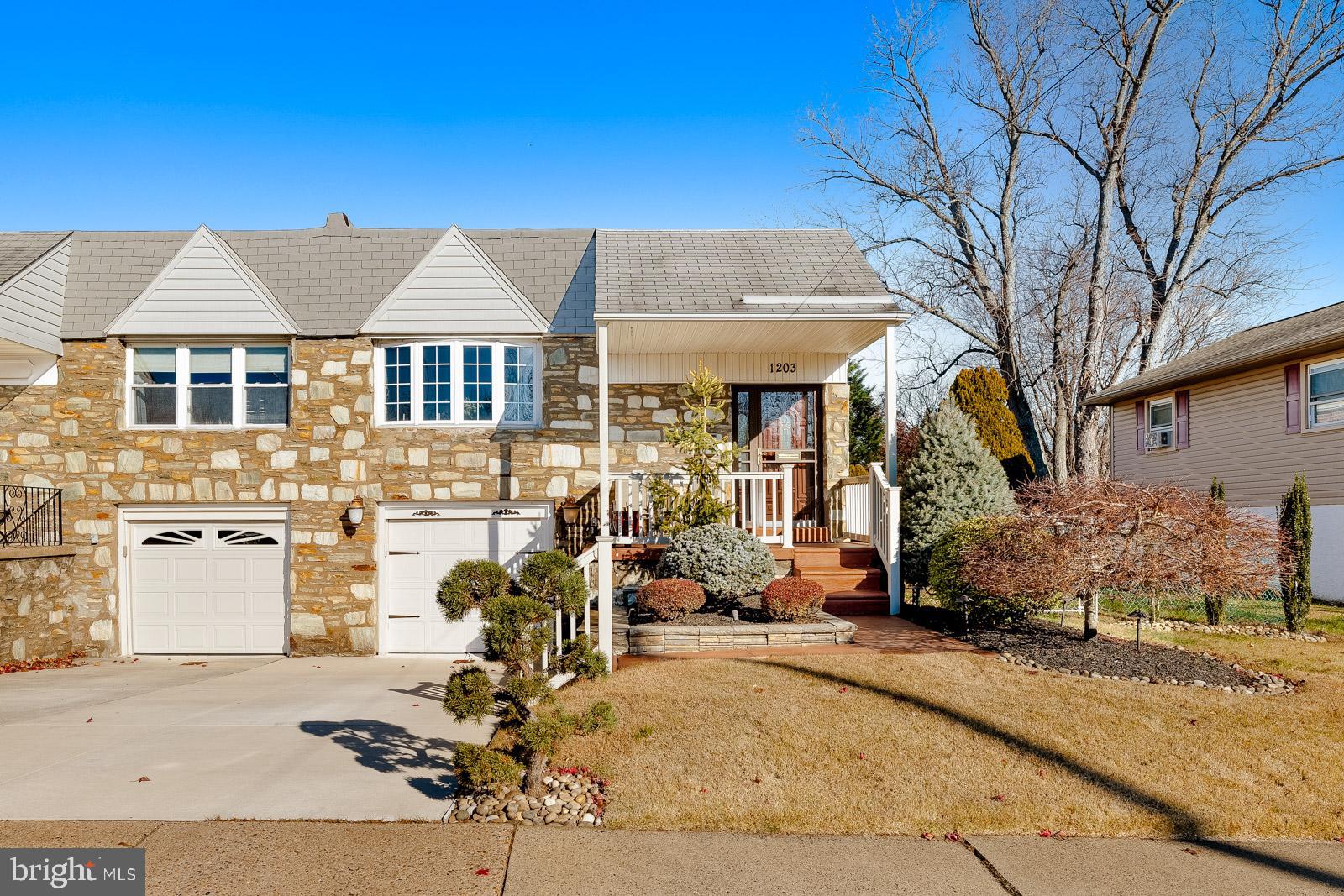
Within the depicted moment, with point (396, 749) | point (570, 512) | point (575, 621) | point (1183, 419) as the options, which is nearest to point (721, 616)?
point (575, 621)

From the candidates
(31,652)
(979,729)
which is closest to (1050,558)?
(979,729)

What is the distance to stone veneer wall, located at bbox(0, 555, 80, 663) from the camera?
380 inches

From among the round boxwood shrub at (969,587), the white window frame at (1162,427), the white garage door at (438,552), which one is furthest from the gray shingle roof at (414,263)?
the white window frame at (1162,427)

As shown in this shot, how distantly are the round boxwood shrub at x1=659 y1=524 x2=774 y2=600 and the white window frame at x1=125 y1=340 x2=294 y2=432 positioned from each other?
584 cm

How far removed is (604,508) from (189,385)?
20.6ft

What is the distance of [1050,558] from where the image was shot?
24.1 ft

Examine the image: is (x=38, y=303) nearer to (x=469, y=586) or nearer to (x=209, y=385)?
(x=209, y=385)

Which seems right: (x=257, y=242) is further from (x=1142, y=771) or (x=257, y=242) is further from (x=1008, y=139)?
(x=1008, y=139)

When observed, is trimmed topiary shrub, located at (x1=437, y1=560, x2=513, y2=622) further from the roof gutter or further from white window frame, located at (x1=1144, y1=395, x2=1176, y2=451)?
white window frame, located at (x1=1144, y1=395, x2=1176, y2=451)

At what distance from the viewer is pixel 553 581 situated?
4.64 metres

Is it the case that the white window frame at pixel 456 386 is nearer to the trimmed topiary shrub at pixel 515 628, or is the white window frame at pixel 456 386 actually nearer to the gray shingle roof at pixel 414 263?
the gray shingle roof at pixel 414 263

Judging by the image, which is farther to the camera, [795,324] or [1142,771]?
[795,324]

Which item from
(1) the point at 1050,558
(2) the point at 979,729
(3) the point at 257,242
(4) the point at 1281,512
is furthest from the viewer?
(3) the point at 257,242

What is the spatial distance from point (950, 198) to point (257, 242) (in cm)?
1472
